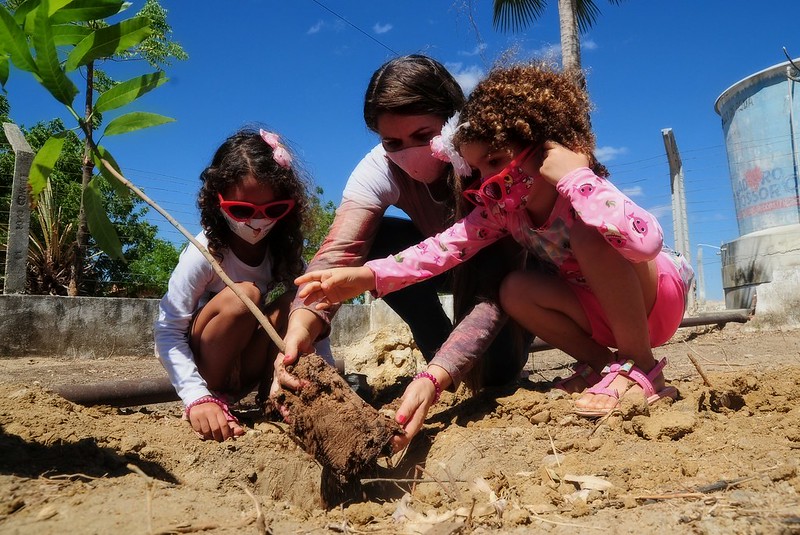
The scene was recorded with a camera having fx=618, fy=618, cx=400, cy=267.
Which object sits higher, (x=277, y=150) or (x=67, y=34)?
(x=67, y=34)

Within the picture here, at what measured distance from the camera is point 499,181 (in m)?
2.14

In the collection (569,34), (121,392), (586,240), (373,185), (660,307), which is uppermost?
(569,34)

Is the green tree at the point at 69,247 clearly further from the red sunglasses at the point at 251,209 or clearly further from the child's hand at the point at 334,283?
the child's hand at the point at 334,283

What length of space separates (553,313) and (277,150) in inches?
53.5

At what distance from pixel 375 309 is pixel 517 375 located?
521 cm

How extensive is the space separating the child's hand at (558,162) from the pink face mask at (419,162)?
0.52 metres

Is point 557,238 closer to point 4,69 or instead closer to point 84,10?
point 84,10

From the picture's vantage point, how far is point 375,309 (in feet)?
26.3

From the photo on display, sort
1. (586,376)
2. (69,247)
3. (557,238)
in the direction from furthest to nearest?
(69,247), (586,376), (557,238)

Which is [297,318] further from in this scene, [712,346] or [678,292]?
[712,346]

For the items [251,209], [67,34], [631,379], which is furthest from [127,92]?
[631,379]

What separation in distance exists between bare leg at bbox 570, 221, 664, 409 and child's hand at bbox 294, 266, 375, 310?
2.49ft

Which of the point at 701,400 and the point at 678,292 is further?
the point at 678,292

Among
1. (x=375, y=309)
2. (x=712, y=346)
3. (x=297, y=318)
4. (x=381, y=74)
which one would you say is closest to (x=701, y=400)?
(x=297, y=318)
